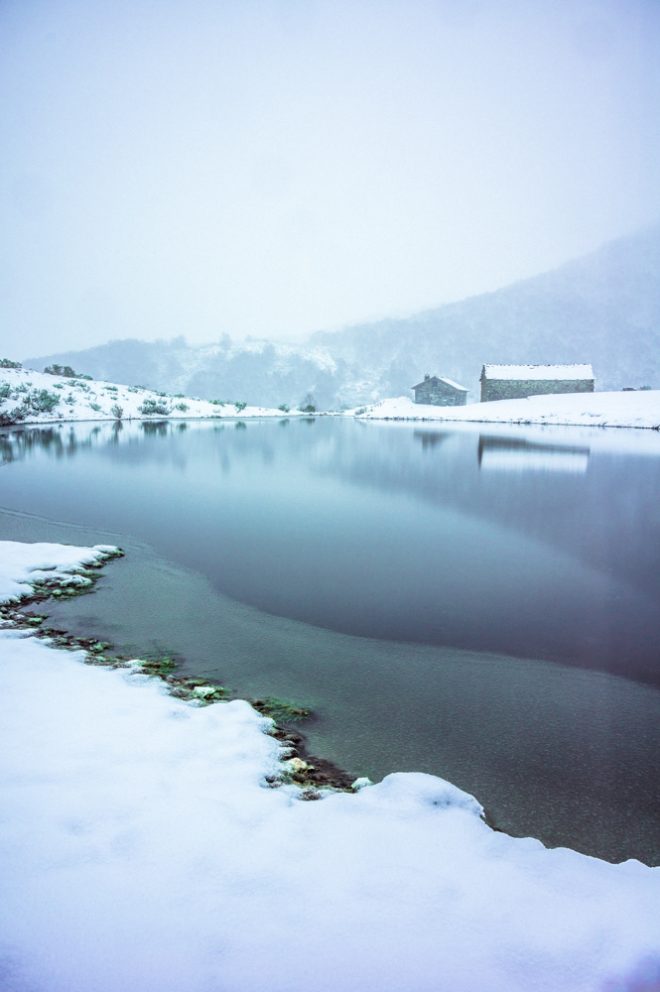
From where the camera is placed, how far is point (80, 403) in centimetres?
7294

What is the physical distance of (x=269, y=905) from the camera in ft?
12.2

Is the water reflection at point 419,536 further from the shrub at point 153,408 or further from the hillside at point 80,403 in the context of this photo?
the shrub at point 153,408

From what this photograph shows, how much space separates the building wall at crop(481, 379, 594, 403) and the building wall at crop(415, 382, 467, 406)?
23.6 feet

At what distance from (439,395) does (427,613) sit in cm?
9847

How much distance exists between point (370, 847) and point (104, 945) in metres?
2.06

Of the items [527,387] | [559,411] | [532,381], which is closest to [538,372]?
[532,381]

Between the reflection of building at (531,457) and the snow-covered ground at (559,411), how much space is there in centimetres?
2525

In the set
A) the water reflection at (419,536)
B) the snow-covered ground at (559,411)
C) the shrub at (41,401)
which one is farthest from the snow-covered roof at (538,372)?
the shrub at (41,401)

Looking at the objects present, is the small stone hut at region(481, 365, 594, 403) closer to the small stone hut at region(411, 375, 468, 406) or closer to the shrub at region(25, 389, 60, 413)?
the small stone hut at region(411, 375, 468, 406)

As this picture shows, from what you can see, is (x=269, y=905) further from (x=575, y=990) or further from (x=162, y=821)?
(x=575, y=990)

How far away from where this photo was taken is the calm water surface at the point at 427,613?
230 inches

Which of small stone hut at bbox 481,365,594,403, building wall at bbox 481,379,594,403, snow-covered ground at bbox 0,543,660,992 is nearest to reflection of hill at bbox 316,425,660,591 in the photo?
snow-covered ground at bbox 0,543,660,992

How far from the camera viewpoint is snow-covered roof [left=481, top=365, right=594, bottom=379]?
303ft

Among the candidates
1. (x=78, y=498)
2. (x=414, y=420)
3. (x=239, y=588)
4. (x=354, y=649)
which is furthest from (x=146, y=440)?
(x=414, y=420)
